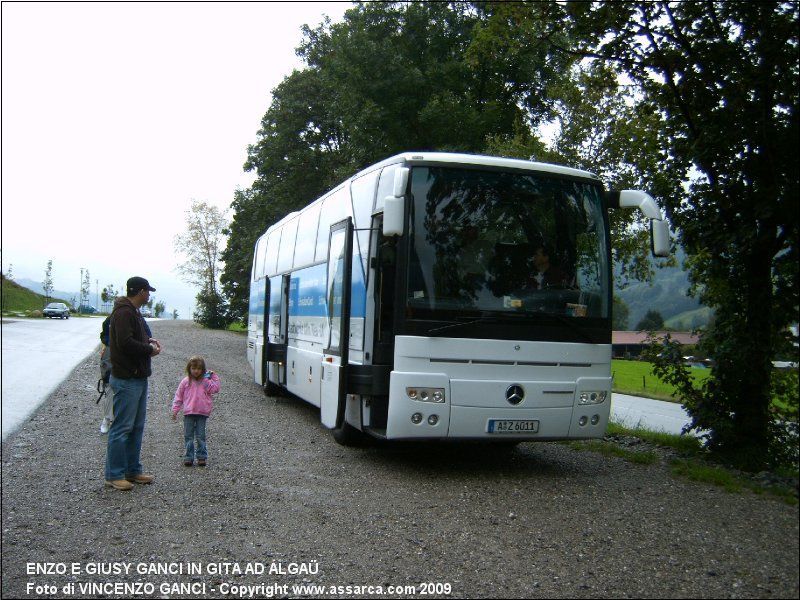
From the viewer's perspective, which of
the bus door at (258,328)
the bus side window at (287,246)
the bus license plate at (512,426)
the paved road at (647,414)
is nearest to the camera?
the bus license plate at (512,426)

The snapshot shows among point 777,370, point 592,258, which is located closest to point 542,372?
point 592,258

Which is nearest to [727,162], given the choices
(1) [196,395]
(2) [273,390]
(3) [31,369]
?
(1) [196,395]

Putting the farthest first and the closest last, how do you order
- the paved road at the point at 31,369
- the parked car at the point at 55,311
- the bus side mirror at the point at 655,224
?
the parked car at the point at 55,311 → the paved road at the point at 31,369 → the bus side mirror at the point at 655,224

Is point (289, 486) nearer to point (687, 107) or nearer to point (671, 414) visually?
point (687, 107)

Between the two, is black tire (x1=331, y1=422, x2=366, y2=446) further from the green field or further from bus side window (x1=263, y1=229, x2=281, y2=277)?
bus side window (x1=263, y1=229, x2=281, y2=277)

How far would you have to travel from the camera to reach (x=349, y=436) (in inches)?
415

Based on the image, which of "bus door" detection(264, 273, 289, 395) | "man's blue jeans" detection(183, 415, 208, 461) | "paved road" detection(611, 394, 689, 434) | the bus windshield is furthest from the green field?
"bus door" detection(264, 273, 289, 395)

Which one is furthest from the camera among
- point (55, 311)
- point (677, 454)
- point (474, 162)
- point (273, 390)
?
point (55, 311)

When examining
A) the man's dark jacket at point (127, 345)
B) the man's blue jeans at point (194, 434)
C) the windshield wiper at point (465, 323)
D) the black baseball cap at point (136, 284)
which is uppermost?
the black baseball cap at point (136, 284)

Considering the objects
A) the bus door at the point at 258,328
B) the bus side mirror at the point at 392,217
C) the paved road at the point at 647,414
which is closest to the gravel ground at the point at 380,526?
the bus side mirror at the point at 392,217

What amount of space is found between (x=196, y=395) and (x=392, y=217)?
10.2 ft

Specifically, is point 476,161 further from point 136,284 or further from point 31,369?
point 31,369

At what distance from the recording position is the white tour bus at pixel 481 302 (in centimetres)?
837

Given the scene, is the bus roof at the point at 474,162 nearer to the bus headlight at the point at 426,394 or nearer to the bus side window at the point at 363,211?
the bus side window at the point at 363,211
